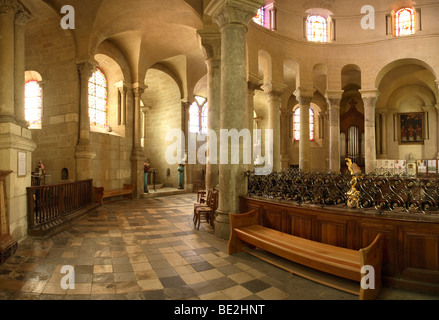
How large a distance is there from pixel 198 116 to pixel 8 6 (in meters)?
13.9

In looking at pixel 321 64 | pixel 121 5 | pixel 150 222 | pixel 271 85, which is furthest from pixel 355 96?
pixel 150 222

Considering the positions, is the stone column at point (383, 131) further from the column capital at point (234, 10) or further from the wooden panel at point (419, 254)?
the wooden panel at point (419, 254)

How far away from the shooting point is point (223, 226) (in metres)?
5.76

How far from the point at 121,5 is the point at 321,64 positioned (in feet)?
34.6

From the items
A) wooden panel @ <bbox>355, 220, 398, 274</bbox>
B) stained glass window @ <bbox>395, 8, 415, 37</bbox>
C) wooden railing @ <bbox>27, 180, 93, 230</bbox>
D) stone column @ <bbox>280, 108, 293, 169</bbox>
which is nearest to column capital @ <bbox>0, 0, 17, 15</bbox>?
wooden railing @ <bbox>27, 180, 93, 230</bbox>

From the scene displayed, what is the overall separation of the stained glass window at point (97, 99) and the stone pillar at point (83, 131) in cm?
242

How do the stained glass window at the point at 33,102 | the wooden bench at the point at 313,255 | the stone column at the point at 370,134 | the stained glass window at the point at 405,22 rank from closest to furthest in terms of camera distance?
the wooden bench at the point at 313,255 < the stained glass window at the point at 33,102 < the stone column at the point at 370,134 < the stained glass window at the point at 405,22

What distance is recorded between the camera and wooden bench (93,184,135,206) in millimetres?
10281

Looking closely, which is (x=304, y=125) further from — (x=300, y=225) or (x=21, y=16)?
(x=21, y=16)

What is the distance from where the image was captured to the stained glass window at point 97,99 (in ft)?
40.8

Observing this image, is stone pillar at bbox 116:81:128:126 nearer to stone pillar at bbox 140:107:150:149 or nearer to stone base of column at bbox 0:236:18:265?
stone pillar at bbox 140:107:150:149

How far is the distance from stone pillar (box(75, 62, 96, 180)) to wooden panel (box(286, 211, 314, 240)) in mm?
8161

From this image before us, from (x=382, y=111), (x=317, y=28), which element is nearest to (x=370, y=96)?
(x=317, y=28)

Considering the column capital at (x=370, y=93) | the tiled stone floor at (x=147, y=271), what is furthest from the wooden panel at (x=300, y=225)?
the column capital at (x=370, y=93)
